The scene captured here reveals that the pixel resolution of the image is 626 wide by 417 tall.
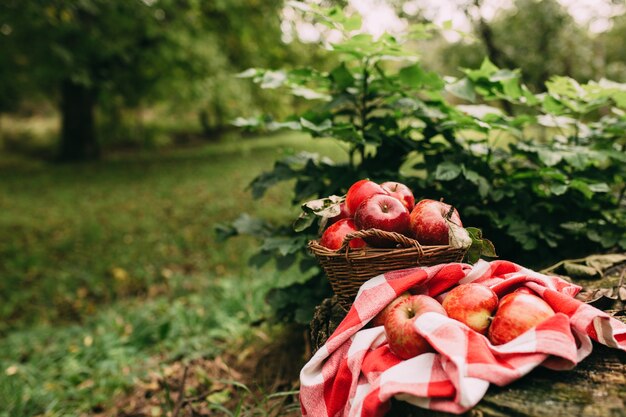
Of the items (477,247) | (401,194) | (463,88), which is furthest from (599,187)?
(401,194)

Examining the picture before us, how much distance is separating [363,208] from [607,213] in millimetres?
1683

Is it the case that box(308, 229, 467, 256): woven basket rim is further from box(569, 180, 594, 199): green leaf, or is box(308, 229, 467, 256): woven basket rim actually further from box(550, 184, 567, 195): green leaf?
box(569, 180, 594, 199): green leaf

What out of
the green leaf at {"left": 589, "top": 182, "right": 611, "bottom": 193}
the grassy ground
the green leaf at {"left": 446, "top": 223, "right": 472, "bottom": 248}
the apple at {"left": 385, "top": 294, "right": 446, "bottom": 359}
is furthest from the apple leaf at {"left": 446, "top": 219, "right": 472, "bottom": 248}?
the grassy ground

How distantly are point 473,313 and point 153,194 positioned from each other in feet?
31.4

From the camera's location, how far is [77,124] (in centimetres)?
1393

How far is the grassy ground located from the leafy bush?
0.42 metres

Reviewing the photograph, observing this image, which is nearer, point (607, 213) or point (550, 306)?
point (550, 306)

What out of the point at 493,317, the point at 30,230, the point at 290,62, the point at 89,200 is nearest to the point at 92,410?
the point at 493,317

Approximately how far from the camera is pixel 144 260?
20.3ft

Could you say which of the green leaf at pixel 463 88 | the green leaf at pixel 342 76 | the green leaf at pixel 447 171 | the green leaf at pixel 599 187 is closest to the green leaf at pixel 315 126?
the green leaf at pixel 342 76

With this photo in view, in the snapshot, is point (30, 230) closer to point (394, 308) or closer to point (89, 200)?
point (89, 200)

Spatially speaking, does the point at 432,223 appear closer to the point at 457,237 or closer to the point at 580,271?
the point at 457,237

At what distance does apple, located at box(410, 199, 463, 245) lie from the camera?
1.62m

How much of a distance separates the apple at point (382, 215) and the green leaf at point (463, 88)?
0.99 m
